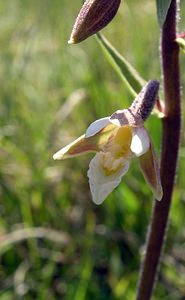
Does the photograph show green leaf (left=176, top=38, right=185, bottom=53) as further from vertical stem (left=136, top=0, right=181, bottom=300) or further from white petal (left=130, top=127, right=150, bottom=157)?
white petal (left=130, top=127, right=150, bottom=157)

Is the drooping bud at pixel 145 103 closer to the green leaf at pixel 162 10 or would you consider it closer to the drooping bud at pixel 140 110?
the drooping bud at pixel 140 110

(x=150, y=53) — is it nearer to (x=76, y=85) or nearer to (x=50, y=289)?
(x=76, y=85)

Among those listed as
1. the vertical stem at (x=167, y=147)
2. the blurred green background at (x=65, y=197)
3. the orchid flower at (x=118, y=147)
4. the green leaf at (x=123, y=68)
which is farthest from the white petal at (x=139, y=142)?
the blurred green background at (x=65, y=197)

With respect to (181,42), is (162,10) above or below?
above

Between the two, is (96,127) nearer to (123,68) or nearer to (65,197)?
(123,68)

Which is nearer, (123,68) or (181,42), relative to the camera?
(181,42)

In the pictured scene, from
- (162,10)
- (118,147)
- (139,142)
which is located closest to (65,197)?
(118,147)

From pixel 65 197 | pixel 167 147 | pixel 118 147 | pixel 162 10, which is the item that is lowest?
pixel 65 197
